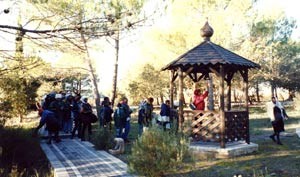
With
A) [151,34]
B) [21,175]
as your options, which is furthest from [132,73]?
[21,175]

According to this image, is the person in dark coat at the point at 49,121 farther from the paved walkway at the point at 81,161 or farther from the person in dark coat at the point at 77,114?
the person in dark coat at the point at 77,114

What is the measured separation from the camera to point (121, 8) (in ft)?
21.0

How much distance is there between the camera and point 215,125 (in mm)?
10078

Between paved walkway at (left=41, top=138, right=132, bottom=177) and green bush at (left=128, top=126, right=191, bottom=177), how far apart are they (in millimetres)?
732

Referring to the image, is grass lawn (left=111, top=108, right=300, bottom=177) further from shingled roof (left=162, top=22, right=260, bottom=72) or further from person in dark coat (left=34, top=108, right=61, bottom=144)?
shingled roof (left=162, top=22, right=260, bottom=72)

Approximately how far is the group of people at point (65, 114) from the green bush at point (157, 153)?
211 inches

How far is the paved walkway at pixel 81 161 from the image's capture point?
7219mm

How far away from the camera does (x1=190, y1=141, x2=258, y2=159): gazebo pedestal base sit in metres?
9.52

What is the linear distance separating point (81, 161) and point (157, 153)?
285 centimetres

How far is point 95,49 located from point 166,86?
88.7 ft

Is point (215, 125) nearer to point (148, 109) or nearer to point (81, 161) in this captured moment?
point (148, 109)

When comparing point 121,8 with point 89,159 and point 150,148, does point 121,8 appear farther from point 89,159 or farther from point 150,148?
point 89,159

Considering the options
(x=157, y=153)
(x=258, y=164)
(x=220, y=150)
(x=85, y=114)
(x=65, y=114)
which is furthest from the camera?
(x=65, y=114)

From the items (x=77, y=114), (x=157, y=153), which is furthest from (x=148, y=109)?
(x=157, y=153)
